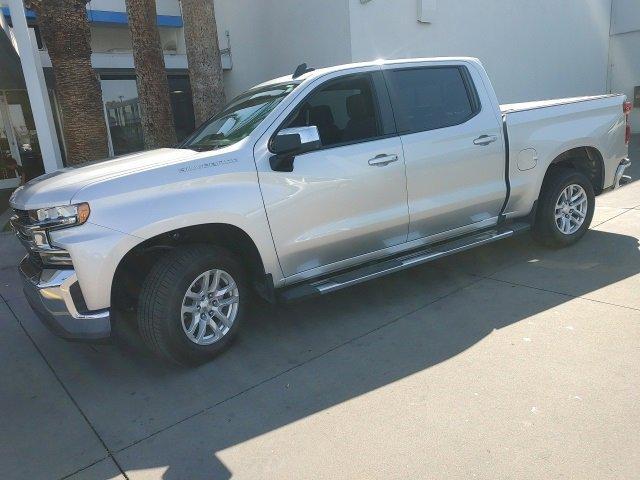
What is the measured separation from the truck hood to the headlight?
0.13ft

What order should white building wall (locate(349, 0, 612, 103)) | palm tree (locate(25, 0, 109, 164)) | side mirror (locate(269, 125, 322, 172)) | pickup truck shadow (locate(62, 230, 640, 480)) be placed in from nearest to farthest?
pickup truck shadow (locate(62, 230, 640, 480)) < side mirror (locate(269, 125, 322, 172)) < palm tree (locate(25, 0, 109, 164)) < white building wall (locate(349, 0, 612, 103))

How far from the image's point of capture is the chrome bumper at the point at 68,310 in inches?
129

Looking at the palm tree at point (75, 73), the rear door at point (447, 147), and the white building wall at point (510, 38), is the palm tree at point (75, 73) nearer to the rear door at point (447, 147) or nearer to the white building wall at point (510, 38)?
the rear door at point (447, 147)

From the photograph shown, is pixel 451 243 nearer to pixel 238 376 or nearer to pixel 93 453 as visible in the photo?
pixel 238 376

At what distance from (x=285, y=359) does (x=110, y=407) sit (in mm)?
1222

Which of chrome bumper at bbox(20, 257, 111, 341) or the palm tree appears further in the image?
the palm tree

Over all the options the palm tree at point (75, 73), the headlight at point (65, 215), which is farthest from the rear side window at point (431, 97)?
the palm tree at point (75, 73)

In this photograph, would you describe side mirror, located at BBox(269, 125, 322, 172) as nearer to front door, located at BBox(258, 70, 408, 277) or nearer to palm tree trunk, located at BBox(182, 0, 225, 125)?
front door, located at BBox(258, 70, 408, 277)

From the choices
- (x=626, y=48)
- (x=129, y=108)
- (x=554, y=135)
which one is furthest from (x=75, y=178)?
(x=626, y=48)

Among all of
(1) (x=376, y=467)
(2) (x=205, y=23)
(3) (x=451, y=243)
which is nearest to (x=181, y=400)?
(1) (x=376, y=467)

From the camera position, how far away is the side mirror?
12.2 feet

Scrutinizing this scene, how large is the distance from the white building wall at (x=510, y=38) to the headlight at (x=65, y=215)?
9414mm

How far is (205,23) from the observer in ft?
25.3

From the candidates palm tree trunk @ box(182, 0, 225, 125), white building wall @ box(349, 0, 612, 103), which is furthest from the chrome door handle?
white building wall @ box(349, 0, 612, 103)
